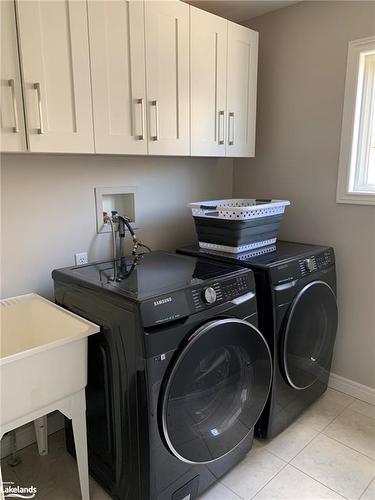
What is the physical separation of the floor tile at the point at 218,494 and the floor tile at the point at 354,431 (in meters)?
0.66

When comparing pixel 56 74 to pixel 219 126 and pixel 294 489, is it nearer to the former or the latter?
pixel 219 126

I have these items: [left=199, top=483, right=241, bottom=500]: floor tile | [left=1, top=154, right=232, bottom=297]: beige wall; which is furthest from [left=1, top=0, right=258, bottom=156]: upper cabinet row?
[left=199, top=483, right=241, bottom=500]: floor tile

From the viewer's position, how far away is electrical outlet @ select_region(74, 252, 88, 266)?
6.21ft

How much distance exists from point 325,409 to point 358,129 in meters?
1.60

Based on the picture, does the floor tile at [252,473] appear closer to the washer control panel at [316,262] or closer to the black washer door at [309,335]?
the black washer door at [309,335]

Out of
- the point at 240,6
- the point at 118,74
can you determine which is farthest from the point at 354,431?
Result: the point at 240,6

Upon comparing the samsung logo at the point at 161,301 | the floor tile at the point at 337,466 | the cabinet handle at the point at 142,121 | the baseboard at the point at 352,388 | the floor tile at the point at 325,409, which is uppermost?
the cabinet handle at the point at 142,121

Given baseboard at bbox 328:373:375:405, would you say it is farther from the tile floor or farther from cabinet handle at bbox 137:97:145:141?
cabinet handle at bbox 137:97:145:141

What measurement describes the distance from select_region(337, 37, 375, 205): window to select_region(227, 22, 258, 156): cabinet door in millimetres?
522

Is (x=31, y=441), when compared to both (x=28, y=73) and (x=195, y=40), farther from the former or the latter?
(x=195, y=40)

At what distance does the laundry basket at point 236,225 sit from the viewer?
73.6 inches

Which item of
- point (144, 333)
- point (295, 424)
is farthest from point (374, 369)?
point (144, 333)

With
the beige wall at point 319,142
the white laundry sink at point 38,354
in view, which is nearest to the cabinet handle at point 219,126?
the beige wall at point 319,142

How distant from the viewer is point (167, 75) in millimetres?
1736
